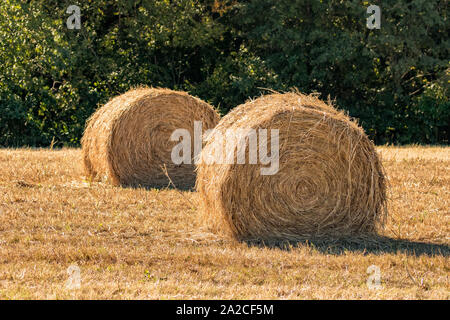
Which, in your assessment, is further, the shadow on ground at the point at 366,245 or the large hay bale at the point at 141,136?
the large hay bale at the point at 141,136

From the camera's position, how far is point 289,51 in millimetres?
20453

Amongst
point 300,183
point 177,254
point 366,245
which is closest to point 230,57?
Answer: point 300,183

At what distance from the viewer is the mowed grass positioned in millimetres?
5754

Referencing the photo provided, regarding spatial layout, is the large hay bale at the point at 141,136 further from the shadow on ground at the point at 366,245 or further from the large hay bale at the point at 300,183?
the shadow on ground at the point at 366,245

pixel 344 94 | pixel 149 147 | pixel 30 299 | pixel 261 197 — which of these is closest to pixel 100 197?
pixel 149 147

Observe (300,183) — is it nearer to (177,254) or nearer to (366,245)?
(366,245)

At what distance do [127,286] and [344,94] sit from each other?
1681 centimetres

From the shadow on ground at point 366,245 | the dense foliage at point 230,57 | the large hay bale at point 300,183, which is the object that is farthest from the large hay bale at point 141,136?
the dense foliage at point 230,57

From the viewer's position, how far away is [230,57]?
70.6 ft

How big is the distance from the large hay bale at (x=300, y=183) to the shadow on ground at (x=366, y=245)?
185mm

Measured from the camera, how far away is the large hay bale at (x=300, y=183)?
8.06 meters

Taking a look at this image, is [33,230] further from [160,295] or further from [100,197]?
[160,295]

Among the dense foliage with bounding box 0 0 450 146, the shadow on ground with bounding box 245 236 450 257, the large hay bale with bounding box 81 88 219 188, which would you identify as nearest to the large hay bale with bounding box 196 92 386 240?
the shadow on ground with bounding box 245 236 450 257

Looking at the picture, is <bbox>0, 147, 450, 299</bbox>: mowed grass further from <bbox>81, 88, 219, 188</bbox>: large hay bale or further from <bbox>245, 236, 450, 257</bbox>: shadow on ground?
<bbox>81, 88, 219, 188</bbox>: large hay bale
